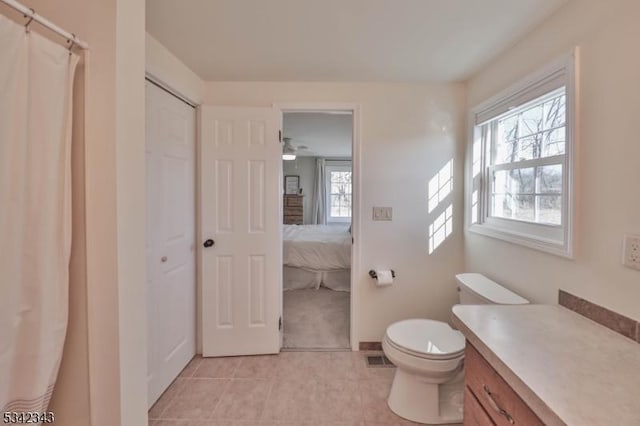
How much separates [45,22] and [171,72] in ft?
3.72

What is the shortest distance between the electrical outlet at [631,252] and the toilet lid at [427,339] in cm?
83

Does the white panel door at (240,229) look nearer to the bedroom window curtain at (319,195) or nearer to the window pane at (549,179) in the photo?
the window pane at (549,179)

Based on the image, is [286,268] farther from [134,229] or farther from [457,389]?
[134,229]

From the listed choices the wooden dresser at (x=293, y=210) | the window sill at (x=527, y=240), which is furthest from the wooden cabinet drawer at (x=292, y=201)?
the window sill at (x=527, y=240)

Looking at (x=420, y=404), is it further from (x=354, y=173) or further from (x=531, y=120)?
(x=531, y=120)

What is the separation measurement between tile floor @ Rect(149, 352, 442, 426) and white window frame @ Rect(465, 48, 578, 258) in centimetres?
123

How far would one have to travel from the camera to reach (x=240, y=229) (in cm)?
A: 228

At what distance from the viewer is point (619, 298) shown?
1.12 m

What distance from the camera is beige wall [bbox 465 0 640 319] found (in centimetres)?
108

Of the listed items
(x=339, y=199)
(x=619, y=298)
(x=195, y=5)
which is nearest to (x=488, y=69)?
(x=619, y=298)

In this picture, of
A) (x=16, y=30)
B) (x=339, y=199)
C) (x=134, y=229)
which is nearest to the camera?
(x=16, y=30)

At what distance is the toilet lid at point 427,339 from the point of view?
1563 millimetres

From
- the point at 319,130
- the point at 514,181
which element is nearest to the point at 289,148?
the point at 319,130

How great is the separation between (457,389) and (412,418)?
16.5 inches
